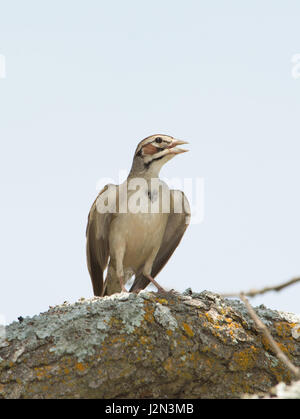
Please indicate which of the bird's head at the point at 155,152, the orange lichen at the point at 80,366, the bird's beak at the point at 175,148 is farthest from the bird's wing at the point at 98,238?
the orange lichen at the point at 80,366

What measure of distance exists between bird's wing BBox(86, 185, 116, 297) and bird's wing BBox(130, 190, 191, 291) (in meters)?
0.49

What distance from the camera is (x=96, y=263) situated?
26.5 ft

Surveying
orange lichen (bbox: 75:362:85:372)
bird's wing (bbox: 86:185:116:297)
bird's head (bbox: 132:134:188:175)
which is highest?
bird's head (bbox: 132:134:188:175)

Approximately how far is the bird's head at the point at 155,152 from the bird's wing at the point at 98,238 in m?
0.60

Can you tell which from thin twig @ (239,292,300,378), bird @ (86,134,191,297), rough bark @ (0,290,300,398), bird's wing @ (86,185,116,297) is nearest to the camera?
thin twig @ (239,292,300,378)

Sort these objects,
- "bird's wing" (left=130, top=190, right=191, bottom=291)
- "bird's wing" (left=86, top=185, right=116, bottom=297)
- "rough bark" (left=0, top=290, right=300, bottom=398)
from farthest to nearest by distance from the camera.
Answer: "bird's wing" (left=130, top=190, right=191, bottom=291) → "bird's wing" (left=86, top=185, right=116, bottom=297) → "rough bark" (left=0, top=290, right=300, bottom=398)

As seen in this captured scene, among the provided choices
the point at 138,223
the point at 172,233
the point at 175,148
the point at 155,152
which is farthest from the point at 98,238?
the point at 175,148

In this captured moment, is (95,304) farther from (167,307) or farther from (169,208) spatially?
(169,208)

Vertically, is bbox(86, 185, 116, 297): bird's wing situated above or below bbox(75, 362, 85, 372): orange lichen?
above

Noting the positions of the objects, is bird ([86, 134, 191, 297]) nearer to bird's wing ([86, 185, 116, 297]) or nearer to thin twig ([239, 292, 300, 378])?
bird's wing ([86, 185, 116, 297])

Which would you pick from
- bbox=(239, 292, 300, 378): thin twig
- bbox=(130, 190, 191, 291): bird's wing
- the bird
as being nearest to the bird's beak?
the bird

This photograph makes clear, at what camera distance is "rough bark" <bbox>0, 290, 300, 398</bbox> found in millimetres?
4867

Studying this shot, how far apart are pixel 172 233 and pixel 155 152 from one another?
3.54 ft

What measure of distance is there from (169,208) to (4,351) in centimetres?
347
